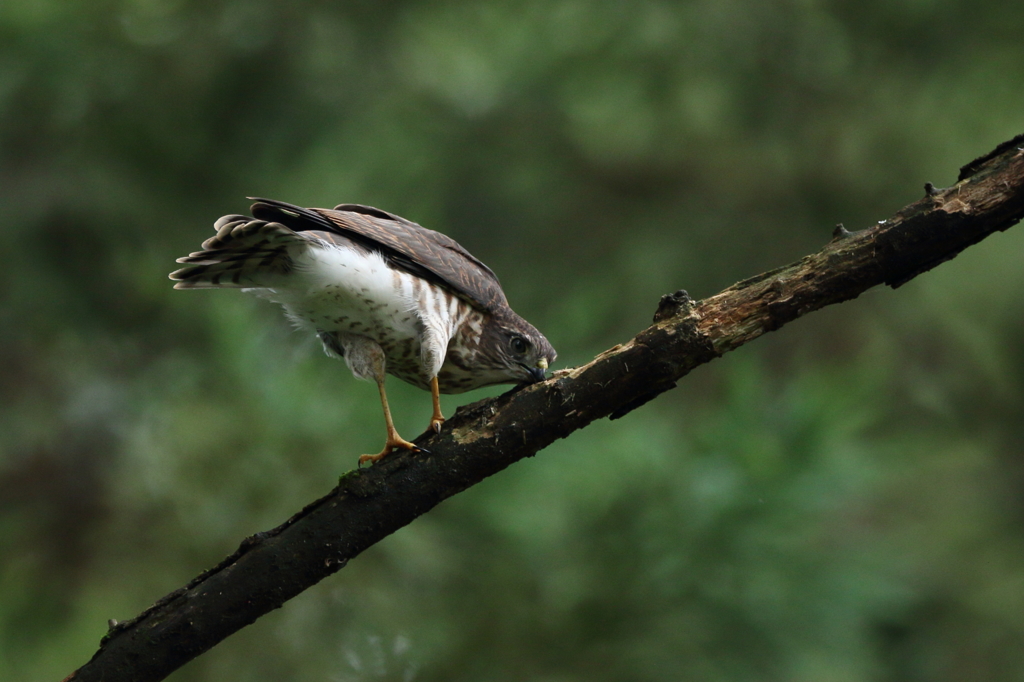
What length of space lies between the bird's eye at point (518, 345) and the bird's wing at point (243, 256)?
904 millimetres

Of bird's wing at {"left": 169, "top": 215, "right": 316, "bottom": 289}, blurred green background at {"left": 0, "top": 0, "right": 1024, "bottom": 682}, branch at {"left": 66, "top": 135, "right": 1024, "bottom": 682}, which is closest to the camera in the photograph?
branch at {"left": 66, "top": 135, "right": 1024, "bottom": 682}

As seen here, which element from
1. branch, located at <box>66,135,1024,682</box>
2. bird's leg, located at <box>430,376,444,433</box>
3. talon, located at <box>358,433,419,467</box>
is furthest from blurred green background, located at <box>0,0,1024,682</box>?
branch, located at <box>66,135,1024,682</box>

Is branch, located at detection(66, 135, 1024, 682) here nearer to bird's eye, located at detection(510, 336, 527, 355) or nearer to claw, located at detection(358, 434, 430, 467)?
claw, located at detection(358, 434, 430, 467)

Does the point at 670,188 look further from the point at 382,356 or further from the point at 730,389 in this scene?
the point at 382,356

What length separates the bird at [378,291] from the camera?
9.89 ft

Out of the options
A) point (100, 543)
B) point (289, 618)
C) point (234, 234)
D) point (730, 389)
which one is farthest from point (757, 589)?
point (100, 543)

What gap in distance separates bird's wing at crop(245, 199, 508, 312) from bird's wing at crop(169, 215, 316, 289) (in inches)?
2.9

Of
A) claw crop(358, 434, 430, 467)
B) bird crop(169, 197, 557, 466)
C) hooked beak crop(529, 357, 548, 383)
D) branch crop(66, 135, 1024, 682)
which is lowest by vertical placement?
branch crop(66, 135, 1024, 682)

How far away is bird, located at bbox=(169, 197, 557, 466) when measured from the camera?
A: 3.01 meters

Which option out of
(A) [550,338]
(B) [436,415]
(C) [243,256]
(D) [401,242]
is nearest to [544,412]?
(B) [436,415]

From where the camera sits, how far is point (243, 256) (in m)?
3.06

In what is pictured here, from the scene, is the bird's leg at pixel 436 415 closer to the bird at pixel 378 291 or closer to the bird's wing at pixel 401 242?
the bird at pixel 378 291

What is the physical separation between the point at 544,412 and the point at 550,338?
271 cm

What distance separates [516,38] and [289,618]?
460 cm
